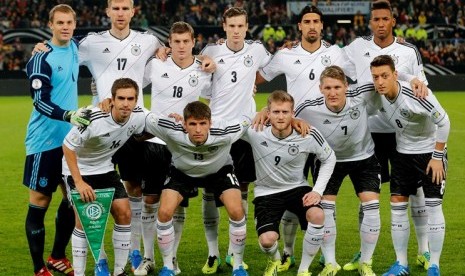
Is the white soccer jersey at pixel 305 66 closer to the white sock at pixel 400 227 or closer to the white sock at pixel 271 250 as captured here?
the white sock at pixel 400 227

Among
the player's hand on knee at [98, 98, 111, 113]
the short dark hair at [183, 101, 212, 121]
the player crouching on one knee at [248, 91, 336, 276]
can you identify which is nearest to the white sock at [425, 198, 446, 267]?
the player crouching on one knee at [248, 91, 336, 276]

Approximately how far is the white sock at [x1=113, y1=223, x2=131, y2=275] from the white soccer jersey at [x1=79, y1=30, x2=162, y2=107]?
1.31m

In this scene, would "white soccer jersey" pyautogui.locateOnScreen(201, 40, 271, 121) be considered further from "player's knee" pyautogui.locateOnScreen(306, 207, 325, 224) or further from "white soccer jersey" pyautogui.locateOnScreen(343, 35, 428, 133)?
"player's knee" pyautogui.locateOnScreen(306, 207, 325, 224)

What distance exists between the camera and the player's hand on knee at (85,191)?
24.1 feet

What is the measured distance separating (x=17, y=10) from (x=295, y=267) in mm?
30237

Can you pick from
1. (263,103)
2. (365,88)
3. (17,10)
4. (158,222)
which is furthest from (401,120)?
(17,10)

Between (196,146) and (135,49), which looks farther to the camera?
(135,49)

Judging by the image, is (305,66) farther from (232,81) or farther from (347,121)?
(347,121)

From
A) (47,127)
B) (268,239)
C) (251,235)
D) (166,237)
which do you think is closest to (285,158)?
(268,239)

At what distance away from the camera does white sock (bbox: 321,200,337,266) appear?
7.95 meters

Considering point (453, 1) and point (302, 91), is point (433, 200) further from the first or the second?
point (453, 1)

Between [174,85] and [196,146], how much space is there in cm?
84

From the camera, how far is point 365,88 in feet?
26.1

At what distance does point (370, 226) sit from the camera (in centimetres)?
790
